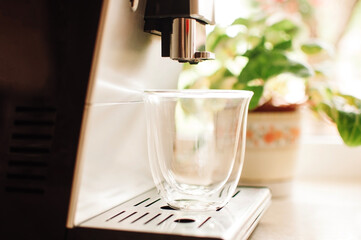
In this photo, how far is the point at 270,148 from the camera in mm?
890

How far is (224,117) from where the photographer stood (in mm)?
586

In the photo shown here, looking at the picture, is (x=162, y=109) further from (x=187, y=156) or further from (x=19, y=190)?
(x=19, y=190)

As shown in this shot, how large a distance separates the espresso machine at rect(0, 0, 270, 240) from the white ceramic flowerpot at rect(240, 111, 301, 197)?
0.98 feet

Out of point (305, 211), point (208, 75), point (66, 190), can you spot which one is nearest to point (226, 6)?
point (208, 75)

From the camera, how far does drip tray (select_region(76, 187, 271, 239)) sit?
18.4 inches

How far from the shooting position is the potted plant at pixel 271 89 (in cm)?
85

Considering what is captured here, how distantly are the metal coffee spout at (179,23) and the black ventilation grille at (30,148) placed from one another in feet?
0.56

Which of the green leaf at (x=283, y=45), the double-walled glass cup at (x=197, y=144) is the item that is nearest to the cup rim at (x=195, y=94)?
the double-walled glass cup at (x=197, y=144)

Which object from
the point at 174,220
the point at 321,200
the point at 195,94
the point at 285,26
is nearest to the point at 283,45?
the point at 285,26

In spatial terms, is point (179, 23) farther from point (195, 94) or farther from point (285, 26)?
Answer: point (285, 26)

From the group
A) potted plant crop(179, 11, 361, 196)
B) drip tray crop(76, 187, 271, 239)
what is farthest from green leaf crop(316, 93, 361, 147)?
drip tray crop(76, 187, 271, 239)

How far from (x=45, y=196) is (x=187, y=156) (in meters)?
0.20

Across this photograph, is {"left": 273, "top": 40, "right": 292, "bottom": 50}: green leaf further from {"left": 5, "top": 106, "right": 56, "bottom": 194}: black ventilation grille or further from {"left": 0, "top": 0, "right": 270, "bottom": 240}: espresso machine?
{"left": 5, "top": 106, "right": 56, "bottom": 194}: black ventilation grille

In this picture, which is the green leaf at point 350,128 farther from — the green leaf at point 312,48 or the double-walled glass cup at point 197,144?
the double-walled glass cup at point 197,144
